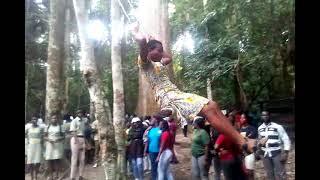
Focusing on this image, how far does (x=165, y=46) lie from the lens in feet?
19.8

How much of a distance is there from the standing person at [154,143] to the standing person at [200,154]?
0.45 metres

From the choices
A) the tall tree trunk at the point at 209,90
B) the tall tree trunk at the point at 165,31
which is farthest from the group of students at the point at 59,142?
the tall tree trunk at the point at 209,90

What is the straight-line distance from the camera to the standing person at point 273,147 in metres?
5.54

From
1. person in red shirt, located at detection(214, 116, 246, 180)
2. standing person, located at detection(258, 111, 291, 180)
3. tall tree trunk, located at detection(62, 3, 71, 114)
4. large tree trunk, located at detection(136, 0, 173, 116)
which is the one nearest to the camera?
standing person, located at detection(258, 111, 291, 180)

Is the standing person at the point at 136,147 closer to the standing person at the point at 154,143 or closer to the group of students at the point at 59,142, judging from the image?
the standing person at the point at 154,143

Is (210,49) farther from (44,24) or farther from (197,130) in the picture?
(44,24)

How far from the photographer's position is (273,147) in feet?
18.3

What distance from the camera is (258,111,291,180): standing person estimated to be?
218 inches

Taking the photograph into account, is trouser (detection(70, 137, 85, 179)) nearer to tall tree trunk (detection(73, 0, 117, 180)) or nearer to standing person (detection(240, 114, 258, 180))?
tall tree trunk (detection(73, 0, 117, 180))

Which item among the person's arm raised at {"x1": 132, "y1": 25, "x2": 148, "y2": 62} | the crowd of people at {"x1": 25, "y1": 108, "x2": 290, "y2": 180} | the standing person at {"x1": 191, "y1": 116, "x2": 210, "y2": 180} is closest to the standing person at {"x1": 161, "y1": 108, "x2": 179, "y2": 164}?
the crowd of people at {"x1": 25, "y1": 108, "x2": 290, "y2": 180}

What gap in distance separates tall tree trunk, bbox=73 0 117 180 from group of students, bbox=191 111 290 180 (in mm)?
1082

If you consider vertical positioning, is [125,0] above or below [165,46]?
above
